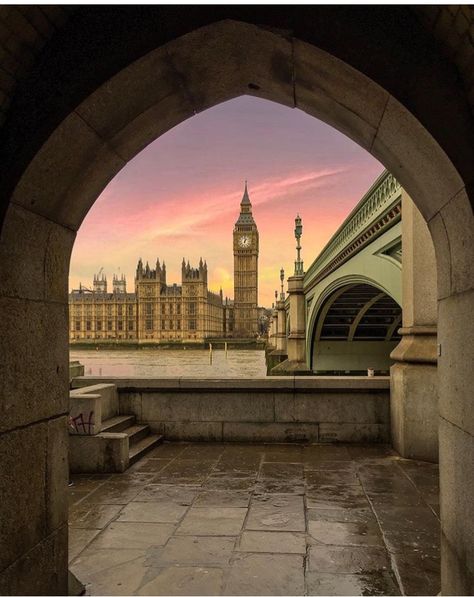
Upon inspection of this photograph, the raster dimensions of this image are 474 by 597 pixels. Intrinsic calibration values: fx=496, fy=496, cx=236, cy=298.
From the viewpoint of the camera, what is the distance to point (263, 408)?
762cm

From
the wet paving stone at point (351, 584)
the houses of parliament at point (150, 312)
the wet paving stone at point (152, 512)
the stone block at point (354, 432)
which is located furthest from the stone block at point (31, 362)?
the houses of parliament at point (150, 312)

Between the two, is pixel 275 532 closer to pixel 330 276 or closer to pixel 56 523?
pixel 56 523

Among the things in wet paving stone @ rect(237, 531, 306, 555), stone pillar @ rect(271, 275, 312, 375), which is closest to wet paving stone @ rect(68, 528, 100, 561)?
wet paving stone @ rect(237, 531, 306, 555)

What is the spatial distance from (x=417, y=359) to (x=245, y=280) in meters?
151

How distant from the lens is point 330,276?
2228 centimetres

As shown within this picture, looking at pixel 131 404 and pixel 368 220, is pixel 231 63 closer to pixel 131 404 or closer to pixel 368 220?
pixel 131 404

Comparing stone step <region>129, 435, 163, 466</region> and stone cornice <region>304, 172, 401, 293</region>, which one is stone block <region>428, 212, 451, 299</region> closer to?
stone step <region>129, 435, 163, 466</region>

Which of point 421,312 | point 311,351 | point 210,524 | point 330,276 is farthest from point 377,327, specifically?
point 210,524

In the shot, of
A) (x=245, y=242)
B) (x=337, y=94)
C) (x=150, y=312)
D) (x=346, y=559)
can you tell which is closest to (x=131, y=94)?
(x=337, y=94)

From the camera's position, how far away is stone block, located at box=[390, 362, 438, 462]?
21.3 feet

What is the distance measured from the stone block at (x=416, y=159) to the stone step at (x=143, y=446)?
4910 mm

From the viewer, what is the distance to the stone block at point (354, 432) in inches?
292

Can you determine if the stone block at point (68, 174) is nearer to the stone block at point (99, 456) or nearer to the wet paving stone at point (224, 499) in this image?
the wet paving stone at point (224, 499)

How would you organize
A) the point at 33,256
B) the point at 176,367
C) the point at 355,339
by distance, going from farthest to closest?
Result: the point at 176,367 < the point at 355,339 < the point at 33,256
